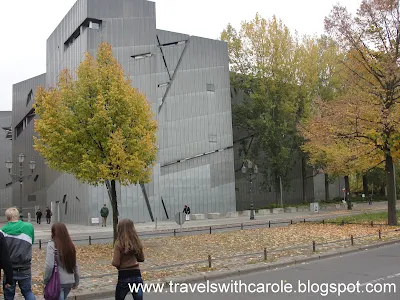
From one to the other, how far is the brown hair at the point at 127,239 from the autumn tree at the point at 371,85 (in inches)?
638

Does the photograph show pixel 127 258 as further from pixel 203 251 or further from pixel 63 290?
pixel 203 251

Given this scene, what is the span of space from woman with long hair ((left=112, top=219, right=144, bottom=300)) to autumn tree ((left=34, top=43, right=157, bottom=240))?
9.05 metres

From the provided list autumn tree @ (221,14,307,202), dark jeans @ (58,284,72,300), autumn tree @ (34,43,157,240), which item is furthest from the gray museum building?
dark jeans @ (58,284,72,300)

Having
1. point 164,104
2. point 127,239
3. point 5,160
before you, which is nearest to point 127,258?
point 127,239

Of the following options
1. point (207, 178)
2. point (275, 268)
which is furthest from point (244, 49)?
point (275, 268)

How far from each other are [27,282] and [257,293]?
14.0ft

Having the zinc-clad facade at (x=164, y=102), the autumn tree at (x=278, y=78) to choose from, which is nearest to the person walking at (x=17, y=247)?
the zinc-clad facade at (x=164, y=102)

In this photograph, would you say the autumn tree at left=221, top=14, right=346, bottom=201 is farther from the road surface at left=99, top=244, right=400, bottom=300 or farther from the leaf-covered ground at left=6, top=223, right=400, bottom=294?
the road surface at left=99, top=244, right=400, bottom=300

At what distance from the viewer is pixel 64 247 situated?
5094 millimetres

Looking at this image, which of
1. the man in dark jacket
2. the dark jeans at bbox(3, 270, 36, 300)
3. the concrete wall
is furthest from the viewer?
the concrete wall

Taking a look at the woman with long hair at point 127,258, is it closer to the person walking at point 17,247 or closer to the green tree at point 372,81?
the person walking at point 17,247

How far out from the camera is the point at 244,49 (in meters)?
41.4

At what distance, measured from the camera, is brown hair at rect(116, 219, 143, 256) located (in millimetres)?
5188

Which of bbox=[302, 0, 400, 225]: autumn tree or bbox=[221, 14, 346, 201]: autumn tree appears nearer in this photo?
bbox=[302, 0, 400, 225]: autumn tree
